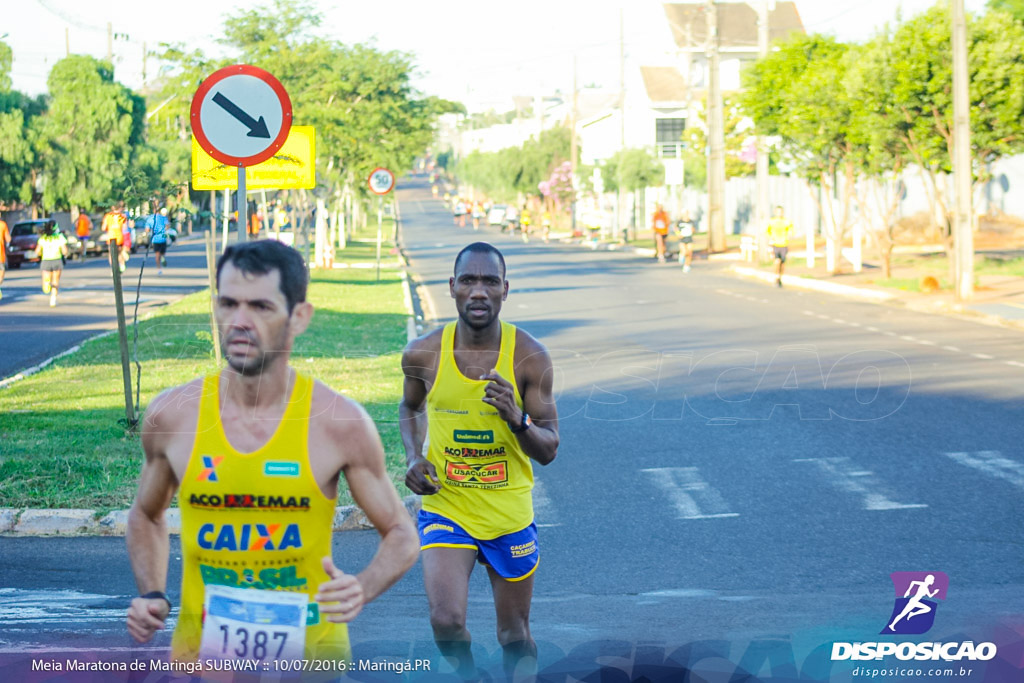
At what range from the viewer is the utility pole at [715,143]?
47719mm

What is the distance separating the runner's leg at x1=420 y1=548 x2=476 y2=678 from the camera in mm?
5188

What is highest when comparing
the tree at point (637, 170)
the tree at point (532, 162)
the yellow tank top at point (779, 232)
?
the tree at point (532, 162)

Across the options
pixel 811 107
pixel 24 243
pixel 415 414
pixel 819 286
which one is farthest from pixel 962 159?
pixel 24 243

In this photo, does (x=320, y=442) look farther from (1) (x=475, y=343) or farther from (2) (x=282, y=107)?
(2) (x=282, y=107)

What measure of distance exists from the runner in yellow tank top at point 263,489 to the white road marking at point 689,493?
6.16m

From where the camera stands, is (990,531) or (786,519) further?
(786,519)

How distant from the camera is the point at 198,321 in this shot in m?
22.8

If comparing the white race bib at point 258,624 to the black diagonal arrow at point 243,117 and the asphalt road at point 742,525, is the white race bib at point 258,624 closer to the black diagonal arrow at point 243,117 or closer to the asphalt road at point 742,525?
the asphalt road at point 742,525

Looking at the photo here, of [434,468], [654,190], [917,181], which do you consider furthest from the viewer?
[654,190]

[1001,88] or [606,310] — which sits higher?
[1001,88]

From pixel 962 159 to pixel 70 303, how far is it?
62.1 feet

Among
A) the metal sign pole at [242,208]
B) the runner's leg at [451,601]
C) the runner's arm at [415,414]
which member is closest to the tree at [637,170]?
the metal sign pole at [242,208]

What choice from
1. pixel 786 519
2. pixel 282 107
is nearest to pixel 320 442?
pixel 786 519

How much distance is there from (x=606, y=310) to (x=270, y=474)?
2358 cm
